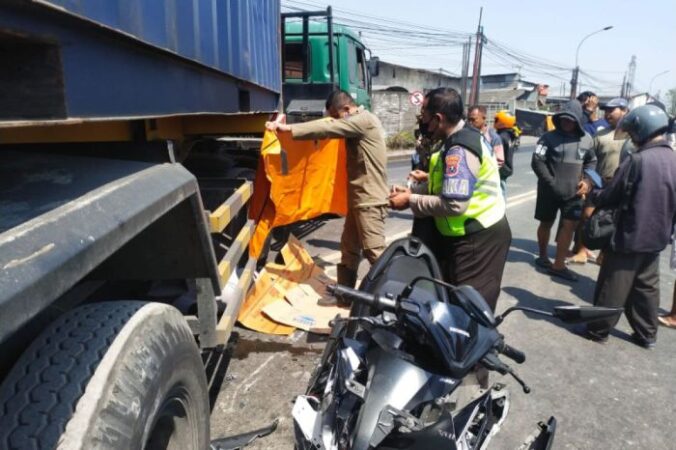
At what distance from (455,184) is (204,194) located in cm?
162

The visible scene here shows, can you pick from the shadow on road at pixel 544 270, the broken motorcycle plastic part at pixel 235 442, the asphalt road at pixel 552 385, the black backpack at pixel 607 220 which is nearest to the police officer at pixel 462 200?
the asphalt road at pixel 552 385

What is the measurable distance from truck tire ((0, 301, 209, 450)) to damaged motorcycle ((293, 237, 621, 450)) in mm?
499

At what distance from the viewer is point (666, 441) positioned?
281cm

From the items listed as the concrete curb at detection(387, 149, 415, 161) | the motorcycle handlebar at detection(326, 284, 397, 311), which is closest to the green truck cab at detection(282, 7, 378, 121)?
the motorcycle handlebar at detection(326, 284, 397, 311)

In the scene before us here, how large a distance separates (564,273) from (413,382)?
4.54m

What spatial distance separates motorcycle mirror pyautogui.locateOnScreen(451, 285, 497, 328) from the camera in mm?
1736

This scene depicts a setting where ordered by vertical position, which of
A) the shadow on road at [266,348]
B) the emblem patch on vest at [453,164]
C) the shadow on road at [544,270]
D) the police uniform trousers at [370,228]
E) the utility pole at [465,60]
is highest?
the utility pole at [465,60]

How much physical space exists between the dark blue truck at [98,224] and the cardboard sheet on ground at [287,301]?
1.55m

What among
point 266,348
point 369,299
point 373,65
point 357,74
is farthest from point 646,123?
point 373,65

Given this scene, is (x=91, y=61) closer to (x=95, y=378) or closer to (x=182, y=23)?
(x=95, y=378)

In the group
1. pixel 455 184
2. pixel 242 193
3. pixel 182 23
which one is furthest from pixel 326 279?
pixel 182 23

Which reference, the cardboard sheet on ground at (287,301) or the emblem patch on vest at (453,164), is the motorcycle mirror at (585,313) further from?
the cardboard sheet on ground at (287,301)

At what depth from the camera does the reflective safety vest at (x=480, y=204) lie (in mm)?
2875

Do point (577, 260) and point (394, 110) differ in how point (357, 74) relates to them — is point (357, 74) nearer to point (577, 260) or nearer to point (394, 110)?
point (577, 260)
